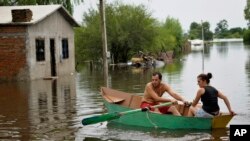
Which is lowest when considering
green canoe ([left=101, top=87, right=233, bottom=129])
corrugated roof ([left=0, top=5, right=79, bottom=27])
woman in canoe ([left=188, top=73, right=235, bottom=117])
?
green canoe ([left=101, top=87, right=233, bottom=129])

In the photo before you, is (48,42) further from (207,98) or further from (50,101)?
(207,98)

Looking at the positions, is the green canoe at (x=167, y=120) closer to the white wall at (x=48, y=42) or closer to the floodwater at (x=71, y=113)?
the floodwater at (x=71, y=113)

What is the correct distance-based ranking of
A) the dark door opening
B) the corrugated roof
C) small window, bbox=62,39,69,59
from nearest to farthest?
the corrugated roof, the dark door opening, small window, bbox=62,39,69,59

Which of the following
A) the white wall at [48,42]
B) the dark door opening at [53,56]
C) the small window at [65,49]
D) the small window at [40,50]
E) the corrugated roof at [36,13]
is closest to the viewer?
the corrugated roof at [36,13]

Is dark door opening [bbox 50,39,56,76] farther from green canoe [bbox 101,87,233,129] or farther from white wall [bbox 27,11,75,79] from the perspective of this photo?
green canoe [bbox 101,87,233,129]

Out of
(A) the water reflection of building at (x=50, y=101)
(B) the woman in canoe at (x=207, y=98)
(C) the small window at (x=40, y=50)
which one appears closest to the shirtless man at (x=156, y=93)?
(B) the woman in canoe at (x=207, y=98)

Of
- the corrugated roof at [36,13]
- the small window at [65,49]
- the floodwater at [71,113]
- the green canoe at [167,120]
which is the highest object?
the corrugated roof at [36,13]

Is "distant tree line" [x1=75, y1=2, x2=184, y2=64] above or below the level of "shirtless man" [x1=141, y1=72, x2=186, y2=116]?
above

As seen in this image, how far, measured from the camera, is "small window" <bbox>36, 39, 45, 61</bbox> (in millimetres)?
32753

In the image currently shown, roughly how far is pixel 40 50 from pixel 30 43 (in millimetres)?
1723

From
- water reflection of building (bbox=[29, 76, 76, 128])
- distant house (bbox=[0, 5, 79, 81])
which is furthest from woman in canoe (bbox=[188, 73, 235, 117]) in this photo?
distant house (bbox=[0, 5, 79, 81])

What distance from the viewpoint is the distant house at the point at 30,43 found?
1224 inches

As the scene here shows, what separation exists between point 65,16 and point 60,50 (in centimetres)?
253

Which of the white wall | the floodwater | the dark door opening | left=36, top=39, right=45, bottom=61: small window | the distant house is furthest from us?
the dark door opening
